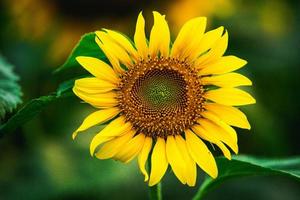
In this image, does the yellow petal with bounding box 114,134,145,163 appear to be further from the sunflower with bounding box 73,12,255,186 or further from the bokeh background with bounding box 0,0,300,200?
the bokeh background with bounding box 0,0,300,200

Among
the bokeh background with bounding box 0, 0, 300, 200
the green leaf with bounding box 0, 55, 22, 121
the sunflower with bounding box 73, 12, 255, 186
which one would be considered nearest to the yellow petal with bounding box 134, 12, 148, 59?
the sunflower with bounding box 73, 12, 255, 186

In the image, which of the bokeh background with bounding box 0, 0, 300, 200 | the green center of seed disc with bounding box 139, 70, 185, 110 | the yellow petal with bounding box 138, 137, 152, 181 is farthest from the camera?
the bokeh background with bounding box 0, 0, 300, 200

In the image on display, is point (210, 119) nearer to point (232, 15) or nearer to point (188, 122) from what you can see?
point (188, 122)

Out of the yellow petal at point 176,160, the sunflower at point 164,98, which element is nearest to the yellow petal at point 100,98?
the sunflower at point 164,98

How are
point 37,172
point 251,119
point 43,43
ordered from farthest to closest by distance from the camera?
point 43,43 < point 251,119 < point 37,172

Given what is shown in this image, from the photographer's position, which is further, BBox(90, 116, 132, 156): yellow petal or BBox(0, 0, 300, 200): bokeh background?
BBox(0, 0, 300, 200): bokeh background

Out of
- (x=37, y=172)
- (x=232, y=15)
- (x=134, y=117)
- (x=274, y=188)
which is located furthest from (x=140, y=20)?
(x=232, y=15)

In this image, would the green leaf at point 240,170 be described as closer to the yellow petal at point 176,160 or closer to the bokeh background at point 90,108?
the yellow petal at point 176,160

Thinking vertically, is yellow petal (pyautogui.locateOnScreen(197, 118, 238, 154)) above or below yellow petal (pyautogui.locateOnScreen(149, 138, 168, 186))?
above
